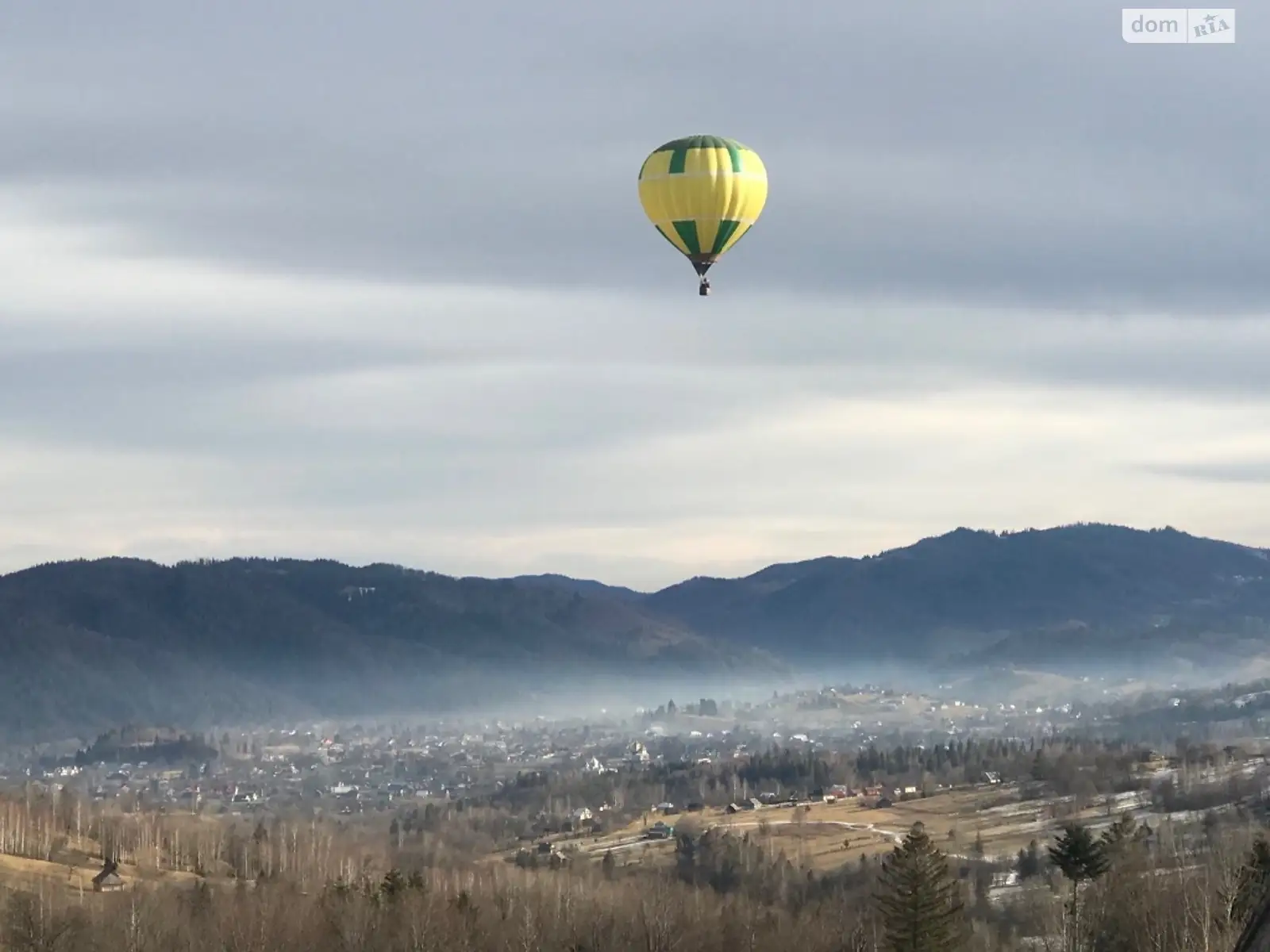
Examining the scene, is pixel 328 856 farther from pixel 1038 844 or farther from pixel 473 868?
pixel 1038 844

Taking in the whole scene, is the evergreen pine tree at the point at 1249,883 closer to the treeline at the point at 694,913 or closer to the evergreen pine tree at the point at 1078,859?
the treeline at the point at 694,913

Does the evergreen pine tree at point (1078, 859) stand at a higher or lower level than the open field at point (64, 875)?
higher

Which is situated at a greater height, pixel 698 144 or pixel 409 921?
pixel 698 144

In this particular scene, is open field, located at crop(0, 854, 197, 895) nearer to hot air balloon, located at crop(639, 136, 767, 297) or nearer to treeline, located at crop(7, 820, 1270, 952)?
treeline, located at crop(7, 820, 1270, 952)

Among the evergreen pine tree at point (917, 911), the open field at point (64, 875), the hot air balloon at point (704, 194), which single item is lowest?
the open field at point (64, 875)

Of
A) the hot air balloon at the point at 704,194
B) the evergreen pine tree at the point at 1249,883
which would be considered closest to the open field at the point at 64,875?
the hot air balloon at the point at 704,194

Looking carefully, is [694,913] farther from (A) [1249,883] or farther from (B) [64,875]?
(B) [64,875]

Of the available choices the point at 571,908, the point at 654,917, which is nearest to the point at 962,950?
the point at 654,917

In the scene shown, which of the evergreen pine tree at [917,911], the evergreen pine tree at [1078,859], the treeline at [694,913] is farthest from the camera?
the evergreen pine tree at [1078,859]
